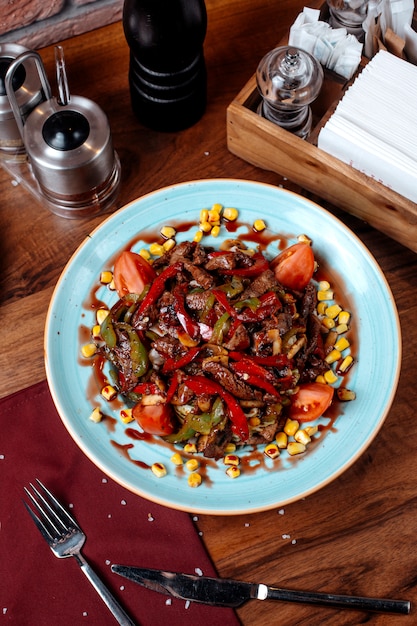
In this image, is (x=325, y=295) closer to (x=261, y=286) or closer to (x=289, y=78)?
(x=261, y=286)

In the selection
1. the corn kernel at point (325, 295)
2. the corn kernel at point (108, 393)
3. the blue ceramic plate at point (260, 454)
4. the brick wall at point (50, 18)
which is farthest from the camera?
the brick wall at point (50, 18)

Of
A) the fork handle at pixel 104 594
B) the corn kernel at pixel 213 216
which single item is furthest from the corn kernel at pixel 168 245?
the fork handle at pixel 104 594

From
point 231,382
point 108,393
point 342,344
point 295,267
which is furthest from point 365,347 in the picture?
point 108,393

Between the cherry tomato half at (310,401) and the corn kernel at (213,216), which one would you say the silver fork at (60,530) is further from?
the corn kernel at (213,216)

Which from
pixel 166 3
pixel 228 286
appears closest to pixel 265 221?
pixel 228 286

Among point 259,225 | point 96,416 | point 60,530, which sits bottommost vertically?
point 60,530

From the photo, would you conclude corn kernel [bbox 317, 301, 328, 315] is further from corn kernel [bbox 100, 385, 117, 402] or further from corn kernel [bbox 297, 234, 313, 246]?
corn kernel [bbox 100, 385, 117, 402]
